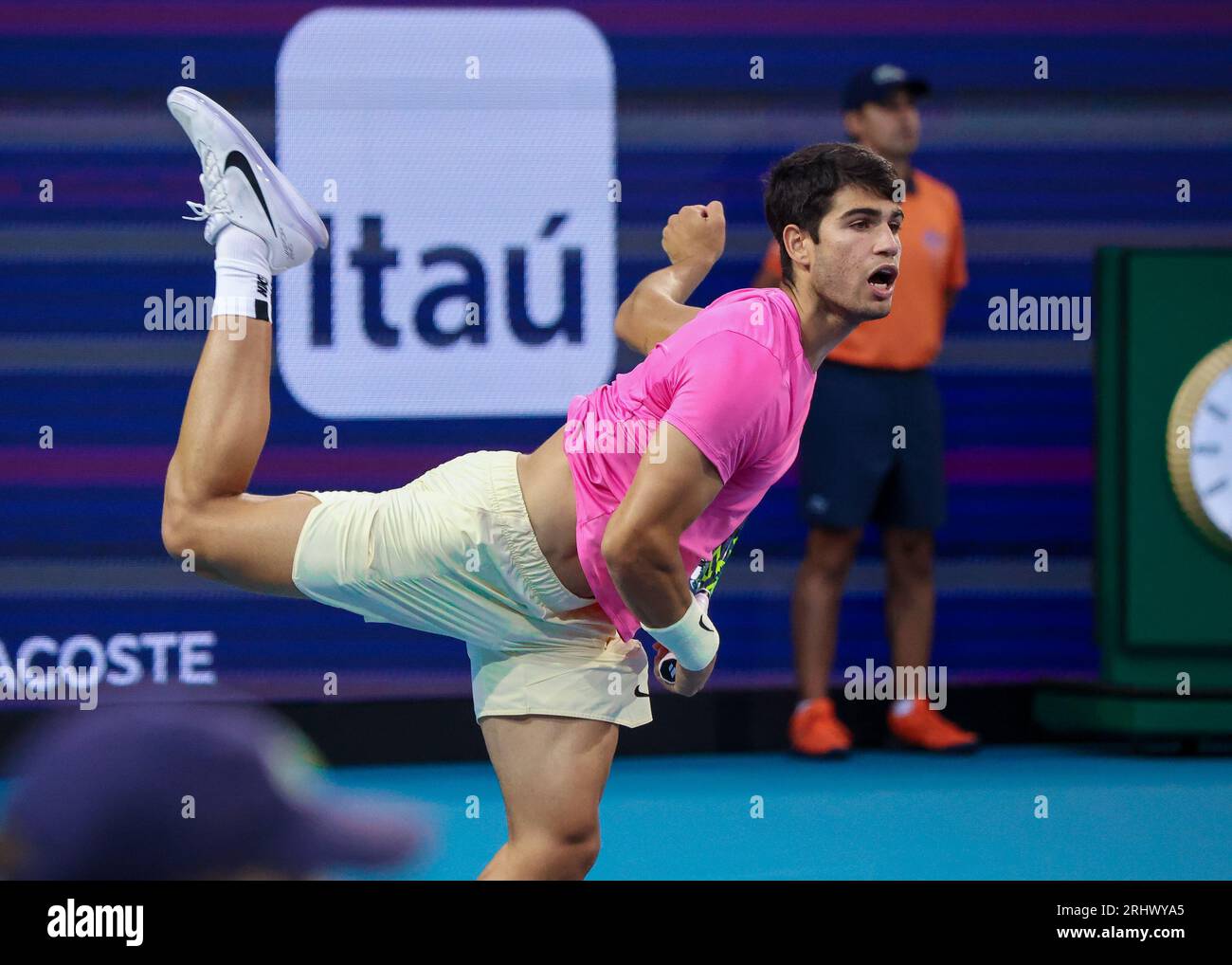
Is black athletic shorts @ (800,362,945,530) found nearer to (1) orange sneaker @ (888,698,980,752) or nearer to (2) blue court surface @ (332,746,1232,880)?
(1) orange sneaker @ (888,698,980,752)

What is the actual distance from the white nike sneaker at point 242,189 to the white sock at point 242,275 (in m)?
0.03

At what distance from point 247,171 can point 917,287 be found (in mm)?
2469

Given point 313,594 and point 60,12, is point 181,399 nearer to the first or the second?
point 60,12

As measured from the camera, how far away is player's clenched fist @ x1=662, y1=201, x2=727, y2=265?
3086 mm

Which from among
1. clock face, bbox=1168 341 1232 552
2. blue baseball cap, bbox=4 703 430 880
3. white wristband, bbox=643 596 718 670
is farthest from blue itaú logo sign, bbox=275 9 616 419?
blue baseball cap, bbox=4 703 430 880

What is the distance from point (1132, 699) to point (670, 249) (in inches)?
96.0

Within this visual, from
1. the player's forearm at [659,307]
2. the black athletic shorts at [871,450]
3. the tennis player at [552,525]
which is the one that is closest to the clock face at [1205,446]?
the black athletic shorts at [871,450]

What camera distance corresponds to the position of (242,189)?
301 cm

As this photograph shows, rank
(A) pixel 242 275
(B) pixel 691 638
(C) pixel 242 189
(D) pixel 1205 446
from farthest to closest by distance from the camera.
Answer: (D) pixel 1205 446
(C) pixel 242 189
(A) pixel 242 275
(B) pixel 691 638

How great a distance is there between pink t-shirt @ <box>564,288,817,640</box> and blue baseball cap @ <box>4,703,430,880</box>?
4.64ft

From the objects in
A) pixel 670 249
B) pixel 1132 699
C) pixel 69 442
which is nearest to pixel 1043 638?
pixel 1132 699

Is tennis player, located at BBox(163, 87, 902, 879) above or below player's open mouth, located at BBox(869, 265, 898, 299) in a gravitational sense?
below

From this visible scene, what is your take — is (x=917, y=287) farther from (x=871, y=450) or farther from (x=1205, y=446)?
(x=1205, y=446)

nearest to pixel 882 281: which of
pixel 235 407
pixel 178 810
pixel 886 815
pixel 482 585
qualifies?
pixel 482 585
